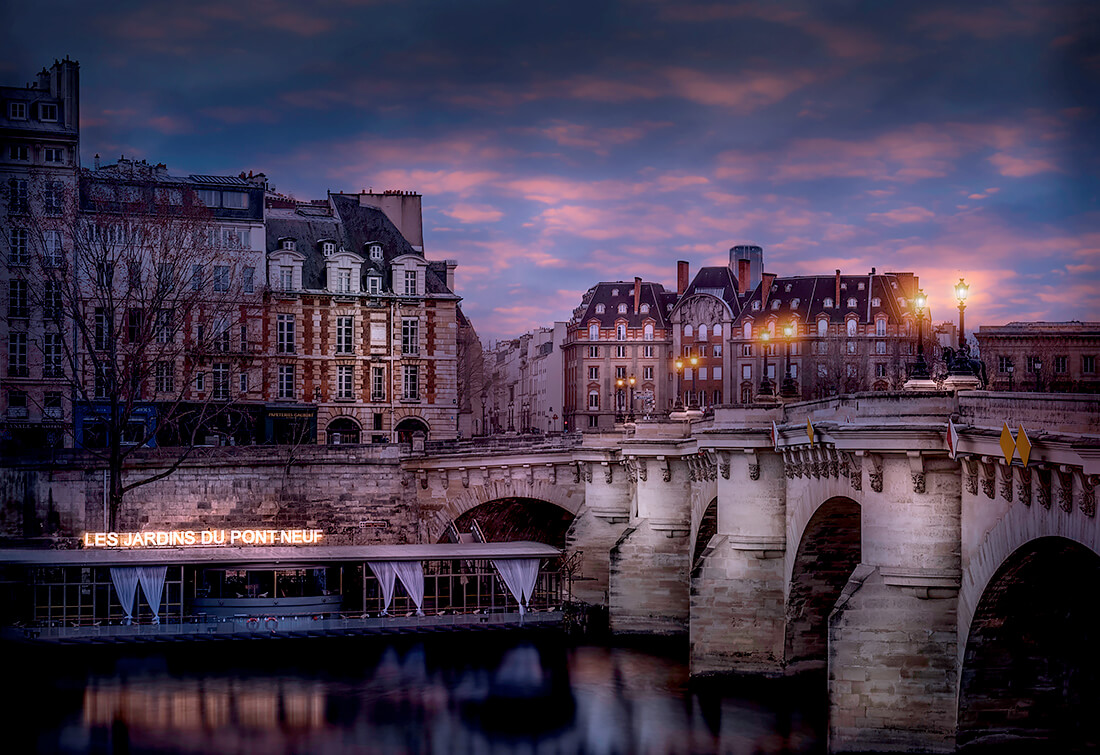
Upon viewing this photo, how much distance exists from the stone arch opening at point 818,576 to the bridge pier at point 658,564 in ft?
39.2

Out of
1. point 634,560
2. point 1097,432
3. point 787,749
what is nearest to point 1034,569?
point 1097,432

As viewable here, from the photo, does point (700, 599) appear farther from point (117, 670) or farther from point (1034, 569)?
point (117, 670)

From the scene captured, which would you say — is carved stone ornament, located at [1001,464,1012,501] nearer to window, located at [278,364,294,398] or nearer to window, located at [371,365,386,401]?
window, located at [371,365,386,401]

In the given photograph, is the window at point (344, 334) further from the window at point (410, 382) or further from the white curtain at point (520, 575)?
the white curtain at point (520, 575)

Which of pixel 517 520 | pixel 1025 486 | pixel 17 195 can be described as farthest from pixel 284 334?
pixel 1025 486

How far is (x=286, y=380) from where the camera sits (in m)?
81.9

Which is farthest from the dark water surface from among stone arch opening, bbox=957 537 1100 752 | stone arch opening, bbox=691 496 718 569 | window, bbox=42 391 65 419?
window, bbox=42 391 65 419

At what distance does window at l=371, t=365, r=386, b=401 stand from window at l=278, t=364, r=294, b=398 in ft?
16.6

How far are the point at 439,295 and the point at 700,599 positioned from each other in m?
45.7

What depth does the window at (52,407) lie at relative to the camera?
251 ft

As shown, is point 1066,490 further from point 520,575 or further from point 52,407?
point 52,407

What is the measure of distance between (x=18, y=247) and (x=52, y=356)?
6.40m

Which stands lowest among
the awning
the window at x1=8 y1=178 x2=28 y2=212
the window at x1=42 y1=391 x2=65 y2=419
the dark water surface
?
the dark water surface

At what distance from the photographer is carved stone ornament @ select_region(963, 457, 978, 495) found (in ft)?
95.5
